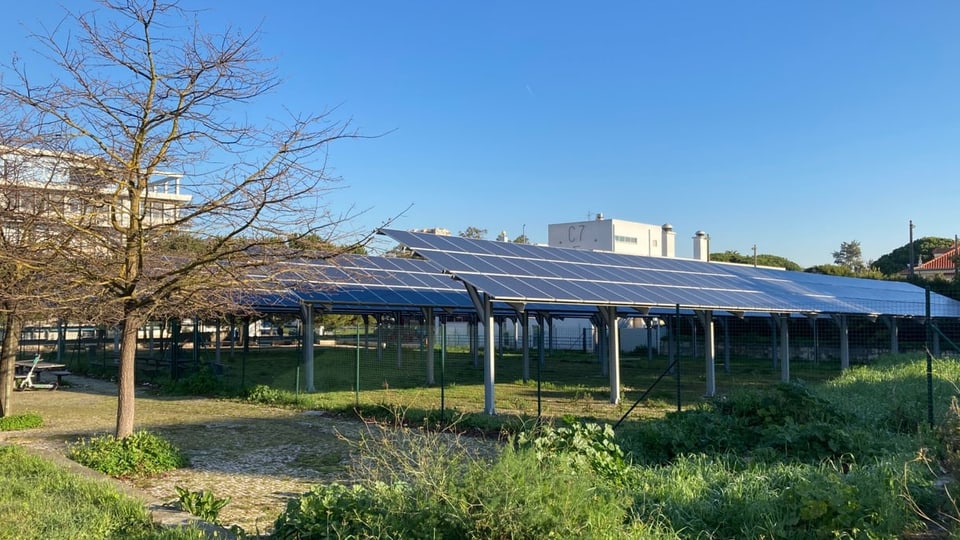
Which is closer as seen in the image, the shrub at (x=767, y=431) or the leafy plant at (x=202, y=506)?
the leafy plant at (x=202, y=506)

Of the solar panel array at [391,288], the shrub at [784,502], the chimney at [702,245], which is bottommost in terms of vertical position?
the shrub at [784,502]

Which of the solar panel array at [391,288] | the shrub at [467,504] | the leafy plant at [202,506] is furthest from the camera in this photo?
the solar panel array at [391,288]

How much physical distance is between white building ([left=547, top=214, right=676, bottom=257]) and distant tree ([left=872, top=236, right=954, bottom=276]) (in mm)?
27801

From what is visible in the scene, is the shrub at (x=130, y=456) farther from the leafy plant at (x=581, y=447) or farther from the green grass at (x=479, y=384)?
the leafy plant at (x=581, y=447)

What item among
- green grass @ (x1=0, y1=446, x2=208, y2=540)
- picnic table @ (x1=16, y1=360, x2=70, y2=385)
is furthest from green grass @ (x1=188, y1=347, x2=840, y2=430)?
picnic table @ (x1=16, y1=360, x2=70, y2=385)

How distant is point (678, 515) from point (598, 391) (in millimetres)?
15925

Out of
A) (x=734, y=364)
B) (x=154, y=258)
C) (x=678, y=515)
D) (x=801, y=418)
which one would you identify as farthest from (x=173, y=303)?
(x=734, y=364)

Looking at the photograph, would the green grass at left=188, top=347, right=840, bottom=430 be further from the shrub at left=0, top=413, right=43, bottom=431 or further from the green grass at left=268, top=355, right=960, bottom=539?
the shrub at left=0, top=413, right=43, bottom=431

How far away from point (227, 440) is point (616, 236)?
189 feet

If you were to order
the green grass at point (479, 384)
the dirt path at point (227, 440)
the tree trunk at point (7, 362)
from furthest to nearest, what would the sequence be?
the green grass at point (479, 384)
the tree trunk at point (7, 362)
the dirt path at point (227, 440)

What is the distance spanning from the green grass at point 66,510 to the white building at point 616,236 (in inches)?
2364

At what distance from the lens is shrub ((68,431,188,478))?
9.45 meters

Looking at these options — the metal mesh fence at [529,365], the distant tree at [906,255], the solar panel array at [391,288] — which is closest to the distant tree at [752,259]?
the distant tree at [906,255]

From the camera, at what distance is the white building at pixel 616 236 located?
2648 inches
